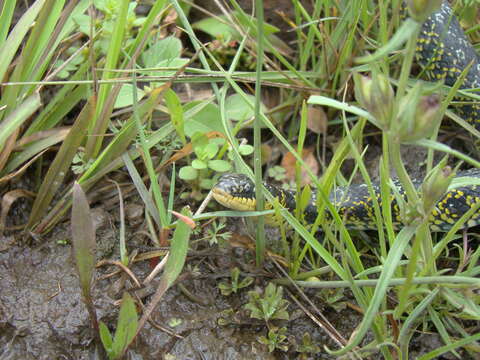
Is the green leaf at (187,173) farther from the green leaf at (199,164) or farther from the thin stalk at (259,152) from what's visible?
the thin stalk at (259,152)

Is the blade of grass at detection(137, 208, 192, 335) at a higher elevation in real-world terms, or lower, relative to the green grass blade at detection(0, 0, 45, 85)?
lower

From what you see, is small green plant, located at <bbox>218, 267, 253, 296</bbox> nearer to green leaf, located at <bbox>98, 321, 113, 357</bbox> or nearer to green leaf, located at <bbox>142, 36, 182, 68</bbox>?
green leaf, located at <bbox>98, 321, 113, 357</bbox>

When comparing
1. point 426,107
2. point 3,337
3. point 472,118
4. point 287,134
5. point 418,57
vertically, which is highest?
point 426,107

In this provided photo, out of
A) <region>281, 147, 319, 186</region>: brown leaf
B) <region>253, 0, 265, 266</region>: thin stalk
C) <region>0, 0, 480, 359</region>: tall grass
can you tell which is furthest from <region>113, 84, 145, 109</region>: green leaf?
<region>281, 147, 319, 186</region>: brown leaf

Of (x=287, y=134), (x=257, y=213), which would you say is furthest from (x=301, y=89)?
(x=257, y=213)

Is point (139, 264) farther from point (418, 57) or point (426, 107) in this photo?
point (418, 57)

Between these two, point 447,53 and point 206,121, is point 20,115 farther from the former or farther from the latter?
point 447,53

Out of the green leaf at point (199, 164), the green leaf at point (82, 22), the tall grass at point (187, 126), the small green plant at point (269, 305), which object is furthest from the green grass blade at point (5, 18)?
the small green plant at point (269, 305)
